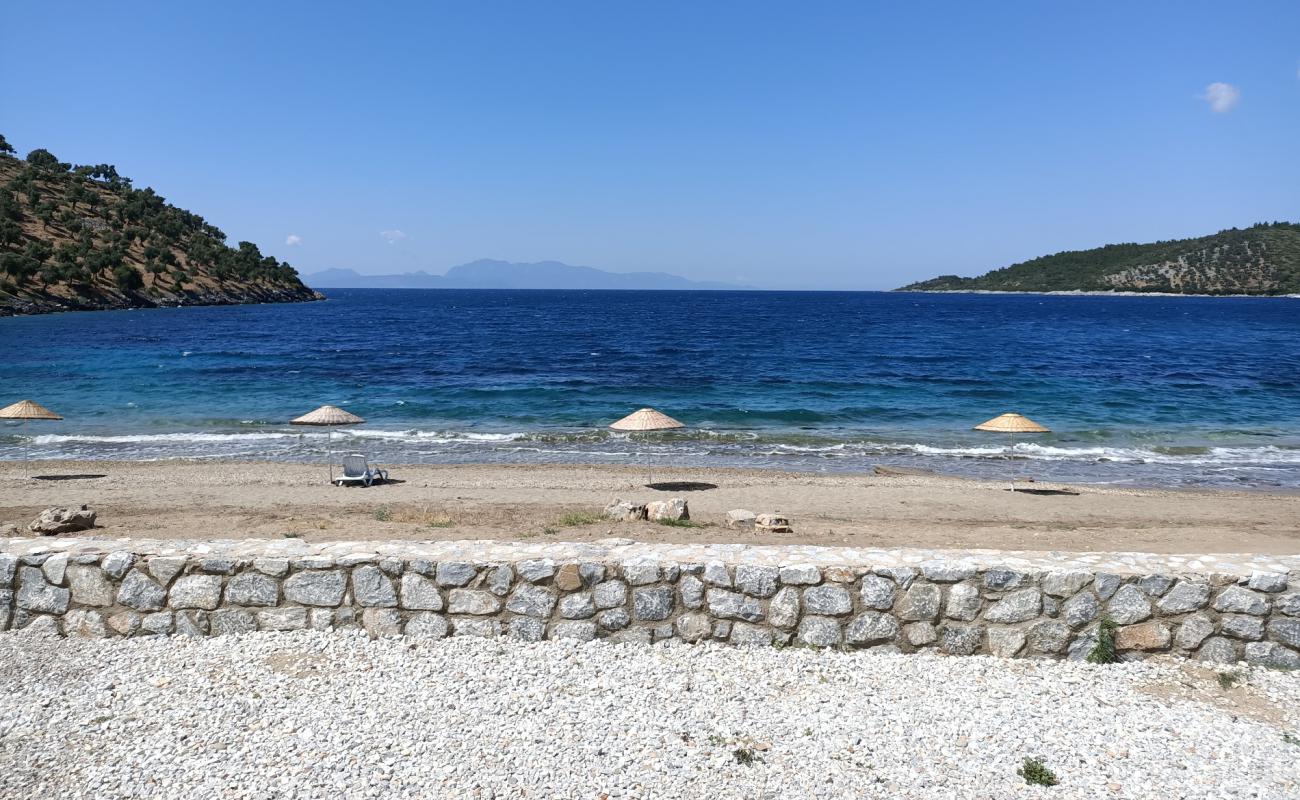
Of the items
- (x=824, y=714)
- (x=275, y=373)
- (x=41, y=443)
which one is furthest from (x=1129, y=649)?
(x=275, y=373)

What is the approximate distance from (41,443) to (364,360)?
A: 23860 millimetres

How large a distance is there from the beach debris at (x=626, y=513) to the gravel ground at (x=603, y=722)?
403 cm

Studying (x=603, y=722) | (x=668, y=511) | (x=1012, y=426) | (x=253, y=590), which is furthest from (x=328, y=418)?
(x=1012, y=426)

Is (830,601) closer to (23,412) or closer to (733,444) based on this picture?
(733,444)

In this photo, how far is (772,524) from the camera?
35.3 feet

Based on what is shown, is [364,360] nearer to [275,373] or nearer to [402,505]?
[275,373]

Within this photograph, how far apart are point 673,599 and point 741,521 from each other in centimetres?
360

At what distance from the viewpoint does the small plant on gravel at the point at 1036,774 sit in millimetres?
5605

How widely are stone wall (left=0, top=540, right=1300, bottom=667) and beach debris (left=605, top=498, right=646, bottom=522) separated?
3648mm

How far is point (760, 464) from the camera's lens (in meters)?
21.2

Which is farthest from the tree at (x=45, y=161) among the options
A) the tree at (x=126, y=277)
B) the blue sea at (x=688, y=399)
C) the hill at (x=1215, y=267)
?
the hill at (x=1215, y=267)

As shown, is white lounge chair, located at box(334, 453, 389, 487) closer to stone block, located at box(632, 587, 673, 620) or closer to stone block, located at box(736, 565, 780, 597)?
stone block, located at box(632, 587, 673, 620)

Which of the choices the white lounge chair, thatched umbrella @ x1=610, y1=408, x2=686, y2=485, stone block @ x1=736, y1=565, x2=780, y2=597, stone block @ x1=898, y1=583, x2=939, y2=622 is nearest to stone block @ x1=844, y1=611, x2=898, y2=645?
stone block @ x1=898, y1=583, x2=939, y2=622

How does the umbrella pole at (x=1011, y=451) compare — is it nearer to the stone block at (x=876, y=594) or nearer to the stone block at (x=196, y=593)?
the stone block at (x=876, y=594)
